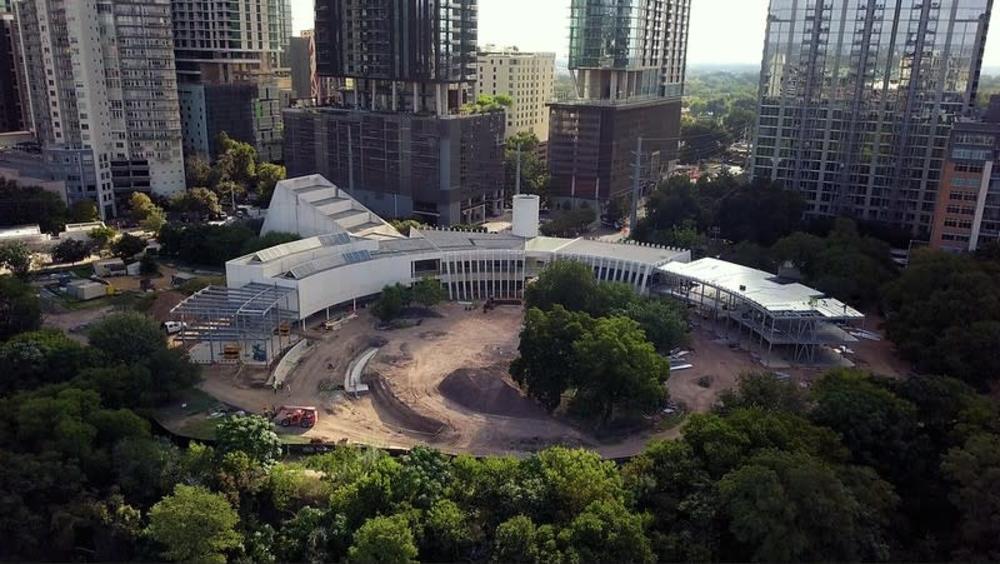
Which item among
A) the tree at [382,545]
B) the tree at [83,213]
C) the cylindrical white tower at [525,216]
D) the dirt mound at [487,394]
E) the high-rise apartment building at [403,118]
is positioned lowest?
the dirt mound at [487,394]

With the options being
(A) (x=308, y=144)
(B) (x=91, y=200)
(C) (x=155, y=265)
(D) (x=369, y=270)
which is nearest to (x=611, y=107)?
(A) (x=308, y=144)

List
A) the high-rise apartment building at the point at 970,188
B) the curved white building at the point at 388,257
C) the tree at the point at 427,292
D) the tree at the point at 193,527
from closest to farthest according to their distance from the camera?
the tree at the point at 193,527, the curved white building at the point at 388,257, the tree at the point at 427,292, the high-rise apartment building at the point at 970,188

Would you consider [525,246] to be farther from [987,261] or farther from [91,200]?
[91,200]

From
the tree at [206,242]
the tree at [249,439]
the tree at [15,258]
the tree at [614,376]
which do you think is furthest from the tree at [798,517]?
the tree at [15,258]

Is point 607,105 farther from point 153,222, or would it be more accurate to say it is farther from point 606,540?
point 606,540

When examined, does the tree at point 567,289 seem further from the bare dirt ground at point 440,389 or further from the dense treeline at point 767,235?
the dense treeline at point 767,235

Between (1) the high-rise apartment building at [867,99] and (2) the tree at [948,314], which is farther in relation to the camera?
(1) the high-rise apartment building at [867,99]

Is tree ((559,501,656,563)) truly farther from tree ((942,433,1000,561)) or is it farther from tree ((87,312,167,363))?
tree ((87,312,167,363))
